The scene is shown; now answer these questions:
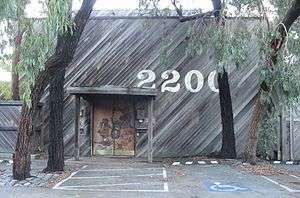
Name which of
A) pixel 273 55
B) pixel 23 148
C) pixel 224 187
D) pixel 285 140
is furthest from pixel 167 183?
pixel 285 140

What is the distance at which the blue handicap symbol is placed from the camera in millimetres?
11319

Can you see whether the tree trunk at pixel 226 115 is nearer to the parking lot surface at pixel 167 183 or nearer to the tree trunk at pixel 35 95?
the parking lot surface at pixel 167 183

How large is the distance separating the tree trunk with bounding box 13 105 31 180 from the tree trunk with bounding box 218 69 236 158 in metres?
8.24

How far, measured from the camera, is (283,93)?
16438 millimetres

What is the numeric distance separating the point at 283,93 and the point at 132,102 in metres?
6.76

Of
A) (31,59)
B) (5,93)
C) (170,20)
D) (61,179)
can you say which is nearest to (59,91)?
(61,179)

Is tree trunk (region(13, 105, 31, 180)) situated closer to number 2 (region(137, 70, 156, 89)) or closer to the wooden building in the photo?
the wooden building

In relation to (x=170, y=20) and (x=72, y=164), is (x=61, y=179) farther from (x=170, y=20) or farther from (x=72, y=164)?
(x=170, y=20)

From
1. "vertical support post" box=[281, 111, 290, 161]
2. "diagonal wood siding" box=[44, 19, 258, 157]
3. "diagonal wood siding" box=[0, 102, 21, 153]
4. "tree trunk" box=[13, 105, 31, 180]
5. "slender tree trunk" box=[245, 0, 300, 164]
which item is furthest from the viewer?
"diagonal wood siding" box=[44, 19, 258, 157]

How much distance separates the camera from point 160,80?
2047 cm

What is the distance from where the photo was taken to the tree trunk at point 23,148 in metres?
12.5

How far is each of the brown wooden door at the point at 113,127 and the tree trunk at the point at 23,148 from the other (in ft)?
27.1

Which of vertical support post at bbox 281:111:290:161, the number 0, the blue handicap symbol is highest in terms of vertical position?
the number 0

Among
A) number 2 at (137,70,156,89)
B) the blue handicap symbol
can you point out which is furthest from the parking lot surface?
number 2 at (137,70,156,89)
